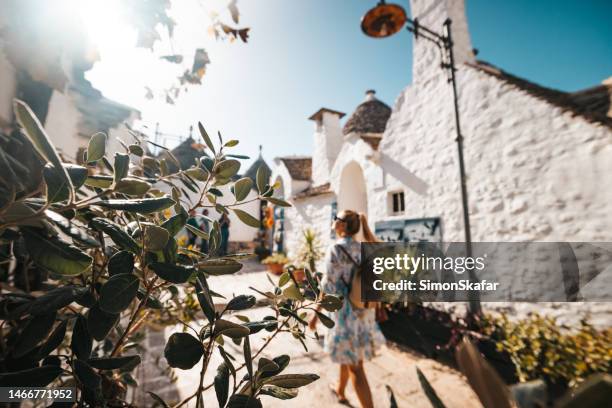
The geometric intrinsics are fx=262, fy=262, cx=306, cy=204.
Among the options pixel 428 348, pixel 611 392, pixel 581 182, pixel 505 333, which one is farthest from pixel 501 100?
pixel 611 392

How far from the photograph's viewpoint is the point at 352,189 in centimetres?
787

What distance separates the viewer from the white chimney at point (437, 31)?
16.5 feet

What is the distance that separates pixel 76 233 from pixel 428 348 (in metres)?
4.09

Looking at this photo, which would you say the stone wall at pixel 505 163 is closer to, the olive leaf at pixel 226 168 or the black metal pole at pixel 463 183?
the black metal pole at pixel 463 183

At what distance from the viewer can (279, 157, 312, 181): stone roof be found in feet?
35.1

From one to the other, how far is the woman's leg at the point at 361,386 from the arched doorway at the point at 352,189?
5.27 meters

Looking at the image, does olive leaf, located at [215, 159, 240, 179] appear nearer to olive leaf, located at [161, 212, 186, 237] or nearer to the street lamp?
olive leaf, located at [161, 212, 186, 237]

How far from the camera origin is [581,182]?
10.4 feet


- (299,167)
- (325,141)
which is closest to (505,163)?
(325,141)

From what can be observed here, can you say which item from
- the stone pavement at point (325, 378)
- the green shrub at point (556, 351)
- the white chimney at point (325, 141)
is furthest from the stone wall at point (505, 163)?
the white chimney at point (325, 141)

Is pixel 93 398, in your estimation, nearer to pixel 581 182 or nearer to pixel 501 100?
pixel 581 182

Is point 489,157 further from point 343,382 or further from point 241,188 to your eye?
point 241,188

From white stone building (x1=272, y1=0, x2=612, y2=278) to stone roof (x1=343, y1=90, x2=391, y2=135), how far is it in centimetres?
149

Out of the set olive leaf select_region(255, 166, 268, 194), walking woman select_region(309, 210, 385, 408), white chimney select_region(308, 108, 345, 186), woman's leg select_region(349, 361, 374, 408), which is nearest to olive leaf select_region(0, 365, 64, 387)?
olive leaf select_region(255, 166, 268, 194)
